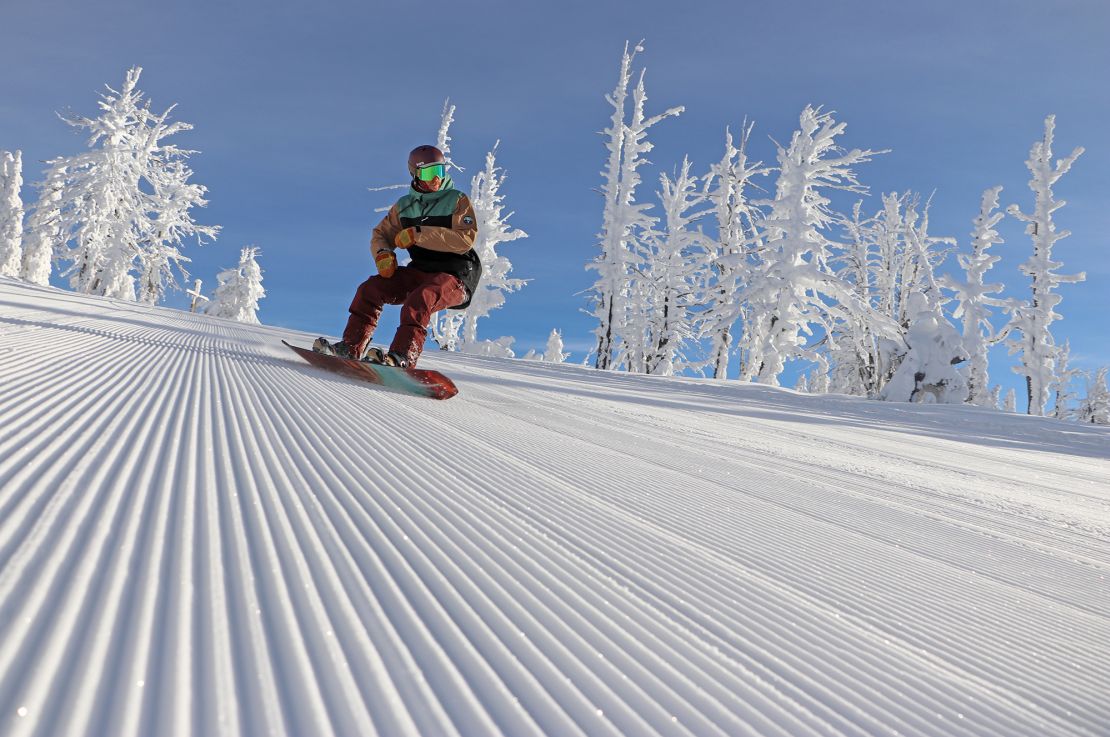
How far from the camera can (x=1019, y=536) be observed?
2164 millimetres

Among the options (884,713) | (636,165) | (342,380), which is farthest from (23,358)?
(636,165)

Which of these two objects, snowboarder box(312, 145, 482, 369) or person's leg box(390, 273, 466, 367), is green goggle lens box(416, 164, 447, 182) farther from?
person's leg box(390, 273, 466, 367)

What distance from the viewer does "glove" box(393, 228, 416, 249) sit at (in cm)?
477

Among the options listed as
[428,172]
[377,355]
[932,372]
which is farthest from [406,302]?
[932,372]

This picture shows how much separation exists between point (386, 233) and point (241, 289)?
42.8m

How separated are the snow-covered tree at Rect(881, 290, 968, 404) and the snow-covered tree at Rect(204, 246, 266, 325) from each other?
40704 millimetres

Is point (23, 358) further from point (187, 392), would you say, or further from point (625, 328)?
point (625, 328)

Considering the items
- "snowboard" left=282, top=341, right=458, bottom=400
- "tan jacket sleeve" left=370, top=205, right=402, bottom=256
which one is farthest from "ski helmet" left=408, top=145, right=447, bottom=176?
"snowboard" left=282, top=341, right=458, bottom=400

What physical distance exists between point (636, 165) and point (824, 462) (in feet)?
70.9

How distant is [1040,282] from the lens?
23.1 m

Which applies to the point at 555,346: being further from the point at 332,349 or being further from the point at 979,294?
the point at 332,349

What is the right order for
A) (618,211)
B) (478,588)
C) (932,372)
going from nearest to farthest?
(478,588), (932,372), (618,211)

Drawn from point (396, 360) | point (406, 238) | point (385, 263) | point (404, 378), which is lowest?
point (404, 378)

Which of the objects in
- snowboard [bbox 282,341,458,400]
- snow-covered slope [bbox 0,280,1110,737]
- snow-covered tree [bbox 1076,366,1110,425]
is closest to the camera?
snow-covered slope [bbox 0,280,1110,737]
